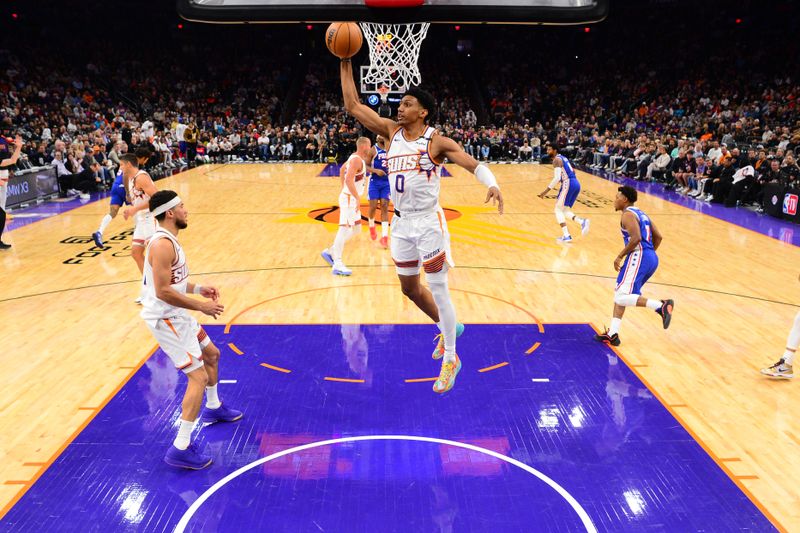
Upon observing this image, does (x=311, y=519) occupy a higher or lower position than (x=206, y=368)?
lower

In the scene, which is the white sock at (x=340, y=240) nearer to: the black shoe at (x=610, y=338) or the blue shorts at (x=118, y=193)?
the blue shorts at (x=118, y=193)

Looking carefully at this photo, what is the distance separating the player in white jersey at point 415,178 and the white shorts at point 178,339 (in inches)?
61.6

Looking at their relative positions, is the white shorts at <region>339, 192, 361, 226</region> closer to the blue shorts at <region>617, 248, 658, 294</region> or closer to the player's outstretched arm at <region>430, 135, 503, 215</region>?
the blue shorts at <region>617, 248, 658, 294</region>

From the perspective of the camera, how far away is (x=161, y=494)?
4.28 meters

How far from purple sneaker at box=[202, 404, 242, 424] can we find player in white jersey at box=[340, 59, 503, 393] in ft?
5.78

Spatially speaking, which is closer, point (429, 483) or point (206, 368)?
point (429, 483)

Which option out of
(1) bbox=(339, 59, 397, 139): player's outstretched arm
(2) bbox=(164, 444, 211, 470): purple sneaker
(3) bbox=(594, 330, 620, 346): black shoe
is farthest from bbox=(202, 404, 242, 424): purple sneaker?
(3) bbox=(594, 330, 620, 346): black shoe

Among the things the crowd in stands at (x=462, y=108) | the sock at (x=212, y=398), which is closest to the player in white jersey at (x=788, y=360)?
the sock at (x=212, y=398)

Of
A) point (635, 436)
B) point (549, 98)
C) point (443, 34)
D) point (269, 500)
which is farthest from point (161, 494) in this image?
point (443, 34)

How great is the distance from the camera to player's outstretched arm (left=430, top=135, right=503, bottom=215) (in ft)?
13.6

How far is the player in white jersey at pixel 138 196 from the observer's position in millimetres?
7316

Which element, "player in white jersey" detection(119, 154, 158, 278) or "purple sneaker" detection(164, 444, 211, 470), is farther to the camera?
"player in white jersey" detection(119, 154, 158, 278)

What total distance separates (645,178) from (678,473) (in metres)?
17.8

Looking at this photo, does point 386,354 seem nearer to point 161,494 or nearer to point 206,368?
point 206,368
